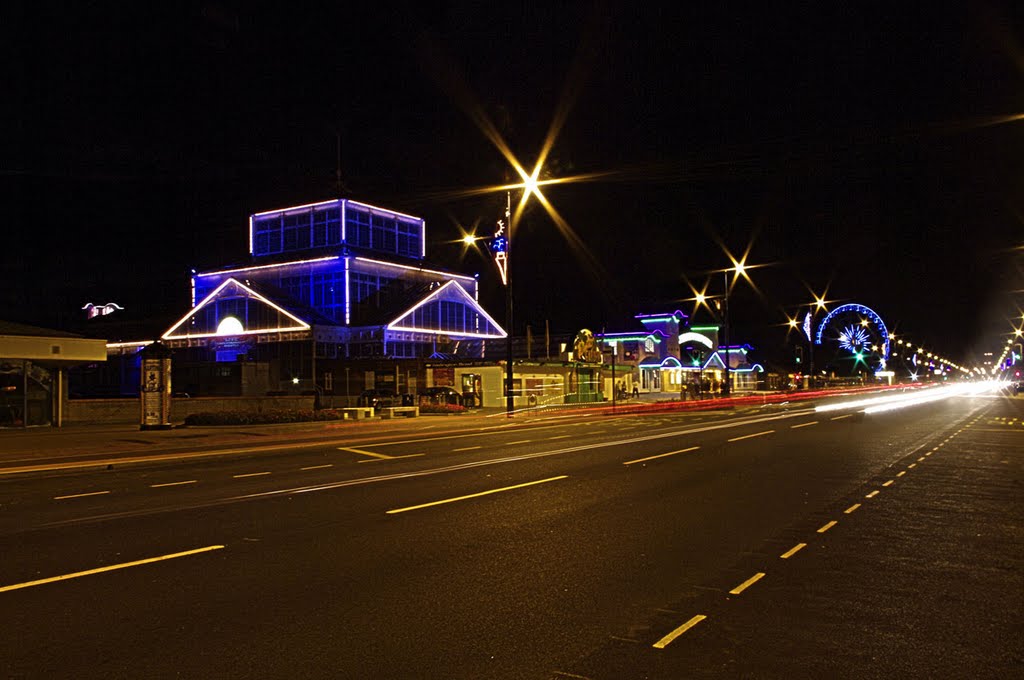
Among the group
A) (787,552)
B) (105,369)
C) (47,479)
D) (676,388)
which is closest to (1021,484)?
(787,552)

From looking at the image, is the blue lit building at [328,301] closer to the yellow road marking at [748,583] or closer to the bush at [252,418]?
the bush at [252,418]

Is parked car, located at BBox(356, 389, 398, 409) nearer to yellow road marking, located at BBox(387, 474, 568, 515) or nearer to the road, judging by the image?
the road

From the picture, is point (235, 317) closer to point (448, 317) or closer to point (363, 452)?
point (448, 317)

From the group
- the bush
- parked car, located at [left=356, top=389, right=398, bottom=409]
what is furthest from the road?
parked car, located at [left=356, top=389, right=398, bottom=409]

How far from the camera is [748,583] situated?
761cm

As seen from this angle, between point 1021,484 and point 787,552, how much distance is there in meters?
8.45

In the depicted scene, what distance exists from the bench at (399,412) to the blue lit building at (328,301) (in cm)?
1226

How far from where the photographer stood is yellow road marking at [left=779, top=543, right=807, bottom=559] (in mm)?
8734

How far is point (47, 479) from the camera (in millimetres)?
16406

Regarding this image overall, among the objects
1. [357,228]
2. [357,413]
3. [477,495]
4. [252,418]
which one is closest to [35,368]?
[252,418]

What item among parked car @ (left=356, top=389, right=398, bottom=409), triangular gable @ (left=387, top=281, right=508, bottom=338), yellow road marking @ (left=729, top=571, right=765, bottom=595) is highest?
triangular gable @ (left=387, top=281, right=508, bottom=338)

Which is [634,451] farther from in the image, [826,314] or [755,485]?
[826,314]

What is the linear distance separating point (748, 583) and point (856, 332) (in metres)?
143

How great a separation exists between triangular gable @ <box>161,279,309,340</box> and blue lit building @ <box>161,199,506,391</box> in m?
0.07
